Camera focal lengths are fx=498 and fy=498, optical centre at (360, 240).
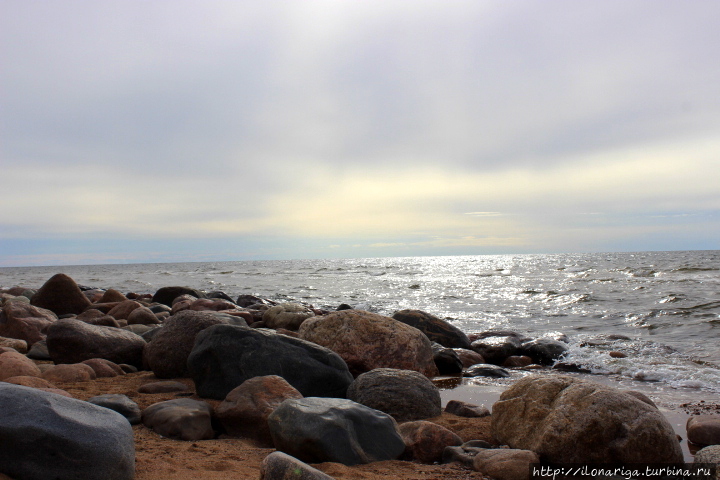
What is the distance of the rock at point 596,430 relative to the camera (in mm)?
3334

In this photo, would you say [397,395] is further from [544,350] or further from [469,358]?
[544,350]

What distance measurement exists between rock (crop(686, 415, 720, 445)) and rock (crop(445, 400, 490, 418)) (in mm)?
1679

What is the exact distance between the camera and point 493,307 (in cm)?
1529

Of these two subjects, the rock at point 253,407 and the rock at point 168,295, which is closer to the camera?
the rock at point 253,407

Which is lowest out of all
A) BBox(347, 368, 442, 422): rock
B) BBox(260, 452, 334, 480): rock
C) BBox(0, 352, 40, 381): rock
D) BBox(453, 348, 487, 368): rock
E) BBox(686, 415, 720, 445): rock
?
BBox(453, 348, 487, 368): rock

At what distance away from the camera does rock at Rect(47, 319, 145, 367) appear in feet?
19.0

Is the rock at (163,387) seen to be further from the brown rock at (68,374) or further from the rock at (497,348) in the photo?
the rock at (497,348)

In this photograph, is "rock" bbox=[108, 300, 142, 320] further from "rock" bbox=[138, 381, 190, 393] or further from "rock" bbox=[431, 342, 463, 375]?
"rock" bbox=[431, 342, 463, 375]

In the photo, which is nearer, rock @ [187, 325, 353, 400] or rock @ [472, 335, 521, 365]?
rock @ [187, 325, 353, 400]

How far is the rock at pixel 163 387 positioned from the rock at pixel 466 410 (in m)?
2.64

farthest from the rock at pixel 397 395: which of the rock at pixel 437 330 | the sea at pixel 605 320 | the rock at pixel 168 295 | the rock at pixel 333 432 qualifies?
the rock at pixel 168 295

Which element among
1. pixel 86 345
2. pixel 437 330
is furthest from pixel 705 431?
pixel 86 345

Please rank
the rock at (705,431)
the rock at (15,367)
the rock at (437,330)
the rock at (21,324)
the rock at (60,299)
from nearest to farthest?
the rock at (705,431)
the rock at (15,367)
the rock at (21,324)
the rock at (437,330)
the rock at (60,299)

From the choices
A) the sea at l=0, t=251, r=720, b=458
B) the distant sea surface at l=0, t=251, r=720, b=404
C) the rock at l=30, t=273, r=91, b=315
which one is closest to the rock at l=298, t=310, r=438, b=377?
the sea at l=0, t=251, r=720, b=458
